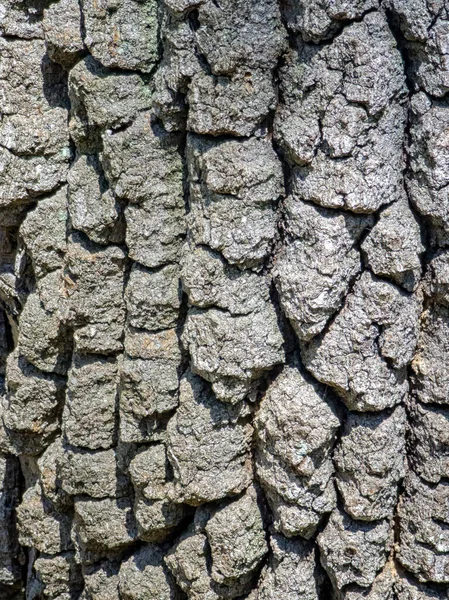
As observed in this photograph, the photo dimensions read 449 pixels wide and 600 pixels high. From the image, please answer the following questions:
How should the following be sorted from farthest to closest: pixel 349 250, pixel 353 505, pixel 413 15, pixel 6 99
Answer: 1. pixel 6 99
2. pixel 353 505
3. pixel 349 250
4. pixel 413 15

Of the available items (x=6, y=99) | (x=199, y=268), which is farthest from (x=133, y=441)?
(x=6, y=99)

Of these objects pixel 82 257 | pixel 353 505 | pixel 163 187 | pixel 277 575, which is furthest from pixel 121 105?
pixel 277 575

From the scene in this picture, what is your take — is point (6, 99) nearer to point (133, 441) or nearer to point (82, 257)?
point (82, 257)

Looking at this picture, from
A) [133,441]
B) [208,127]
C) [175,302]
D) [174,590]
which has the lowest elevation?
[174,590]

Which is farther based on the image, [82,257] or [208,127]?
Answer: [82,257]

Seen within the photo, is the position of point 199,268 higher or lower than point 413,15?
lower

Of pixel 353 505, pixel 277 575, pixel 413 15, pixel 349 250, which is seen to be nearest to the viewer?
pixel 413 15
